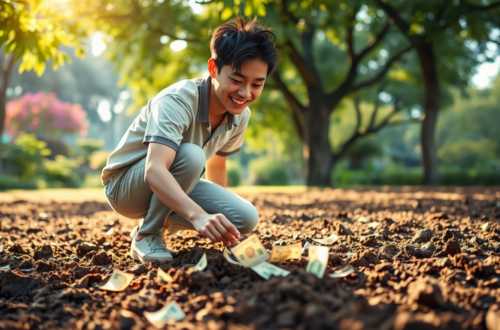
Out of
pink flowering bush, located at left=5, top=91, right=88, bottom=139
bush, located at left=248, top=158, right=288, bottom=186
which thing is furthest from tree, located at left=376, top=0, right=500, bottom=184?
pink flowering bush, located at left=5, top=91, right=88, bottom=139

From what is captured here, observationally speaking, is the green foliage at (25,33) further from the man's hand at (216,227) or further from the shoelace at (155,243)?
the man's hand at (216,227)

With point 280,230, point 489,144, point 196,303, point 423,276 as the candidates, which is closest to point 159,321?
point 196,303

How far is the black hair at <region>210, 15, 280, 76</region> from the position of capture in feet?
7.55

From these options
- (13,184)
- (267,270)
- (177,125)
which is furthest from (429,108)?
(13,184)

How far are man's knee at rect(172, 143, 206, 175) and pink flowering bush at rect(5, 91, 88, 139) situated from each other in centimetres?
1961

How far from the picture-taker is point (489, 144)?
25.6 m

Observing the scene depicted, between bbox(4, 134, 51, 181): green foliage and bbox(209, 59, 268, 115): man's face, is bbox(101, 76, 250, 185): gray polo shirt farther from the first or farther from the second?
bbox(4, 134, 51, 181): green foliage

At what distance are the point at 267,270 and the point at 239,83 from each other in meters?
0.99

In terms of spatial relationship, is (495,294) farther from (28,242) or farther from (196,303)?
(28,242)

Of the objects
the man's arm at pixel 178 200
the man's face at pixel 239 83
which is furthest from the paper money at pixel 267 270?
the man's face at pixel 239 83

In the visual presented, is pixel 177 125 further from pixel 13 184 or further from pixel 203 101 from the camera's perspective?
pixel 13 184

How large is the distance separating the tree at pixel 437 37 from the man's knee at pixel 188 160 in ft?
26.5

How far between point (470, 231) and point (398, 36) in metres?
13.6

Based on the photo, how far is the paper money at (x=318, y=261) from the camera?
1.87 meters
